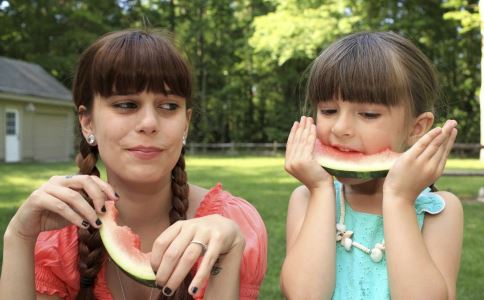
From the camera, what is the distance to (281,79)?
42.1 metres

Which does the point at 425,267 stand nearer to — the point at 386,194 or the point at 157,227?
the point at 386,194

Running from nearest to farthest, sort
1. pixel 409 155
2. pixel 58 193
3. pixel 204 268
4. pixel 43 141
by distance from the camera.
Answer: pixel 204 268 → pixel 58 193 → pixel 409 155 → pixel 43 141

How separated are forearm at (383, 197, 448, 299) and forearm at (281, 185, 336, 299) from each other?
0.22 metres

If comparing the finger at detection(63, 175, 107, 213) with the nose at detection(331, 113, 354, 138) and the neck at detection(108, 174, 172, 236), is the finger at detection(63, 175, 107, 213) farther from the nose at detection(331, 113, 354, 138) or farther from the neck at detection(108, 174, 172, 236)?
the nose at detection(331, 113, 354, 138)

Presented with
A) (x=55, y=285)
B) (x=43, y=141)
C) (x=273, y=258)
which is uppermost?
(x=55, y=285)

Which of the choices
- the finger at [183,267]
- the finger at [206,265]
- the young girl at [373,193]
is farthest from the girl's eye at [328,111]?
the finger at [183,267]

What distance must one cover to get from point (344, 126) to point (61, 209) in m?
1.14

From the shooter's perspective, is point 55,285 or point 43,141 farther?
point 43,141

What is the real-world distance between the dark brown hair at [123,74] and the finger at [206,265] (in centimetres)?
68

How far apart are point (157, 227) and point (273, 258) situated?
402 cm

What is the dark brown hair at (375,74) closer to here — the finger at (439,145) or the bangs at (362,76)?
the bangs at (362,76)

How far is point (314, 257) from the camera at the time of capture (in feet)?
7.01

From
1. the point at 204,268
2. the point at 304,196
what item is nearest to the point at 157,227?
the point at 304,196

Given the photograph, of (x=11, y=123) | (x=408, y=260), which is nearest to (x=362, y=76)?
(x=408, y=260)
